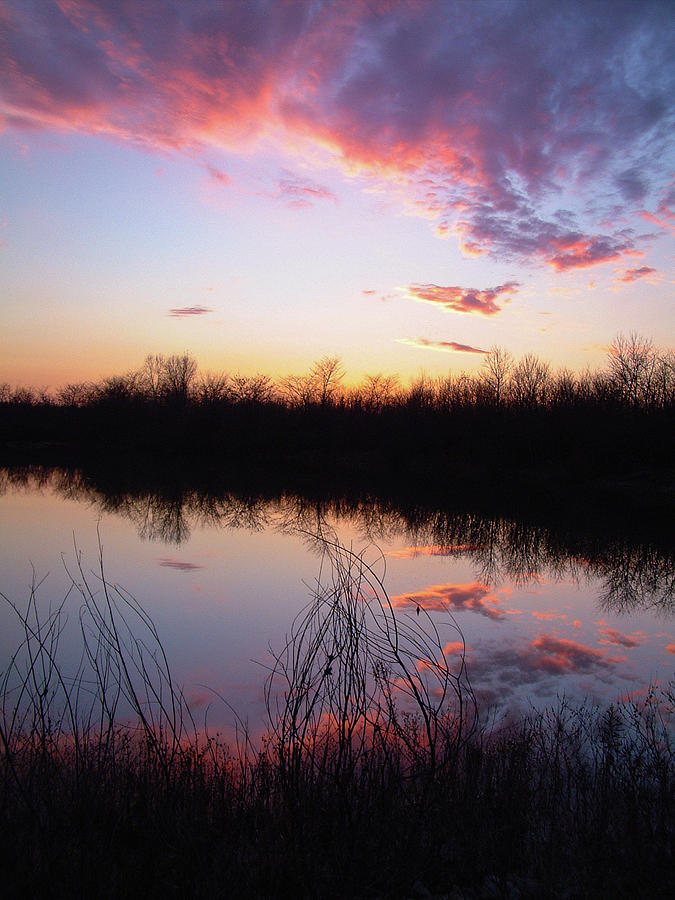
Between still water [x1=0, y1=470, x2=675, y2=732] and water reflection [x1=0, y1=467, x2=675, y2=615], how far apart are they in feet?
0.27

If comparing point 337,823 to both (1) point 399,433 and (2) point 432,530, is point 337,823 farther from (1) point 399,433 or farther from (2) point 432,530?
(1) point 399,433

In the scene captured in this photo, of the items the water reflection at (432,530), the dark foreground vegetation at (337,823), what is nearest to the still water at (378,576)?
the water reflection at (432,530)

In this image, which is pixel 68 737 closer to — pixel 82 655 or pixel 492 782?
pixel 82 655

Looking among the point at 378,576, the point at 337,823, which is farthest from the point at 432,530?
the point at 337,823

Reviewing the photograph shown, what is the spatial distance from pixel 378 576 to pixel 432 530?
22.6 ft

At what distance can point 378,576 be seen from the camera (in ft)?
50.5

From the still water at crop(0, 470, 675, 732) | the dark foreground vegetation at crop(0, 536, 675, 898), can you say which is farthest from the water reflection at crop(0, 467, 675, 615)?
the dark foreground vegetation at crop(0, 536, 675, 898)

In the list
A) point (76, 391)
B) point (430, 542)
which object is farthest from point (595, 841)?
point (76, 391)

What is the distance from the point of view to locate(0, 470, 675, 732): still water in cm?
820

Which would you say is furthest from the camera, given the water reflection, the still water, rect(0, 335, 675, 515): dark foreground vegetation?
rect(0, 335, 675, 515): dark foreground vegetation

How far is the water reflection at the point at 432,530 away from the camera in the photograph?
1507 centimetres

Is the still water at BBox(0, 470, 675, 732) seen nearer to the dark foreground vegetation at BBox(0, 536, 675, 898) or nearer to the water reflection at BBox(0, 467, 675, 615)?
the water reflection at BBox(0, 467, 675, 615)

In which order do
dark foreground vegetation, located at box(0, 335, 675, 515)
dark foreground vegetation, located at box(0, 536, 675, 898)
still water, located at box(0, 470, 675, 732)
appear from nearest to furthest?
dark foreground vegetation, located at box(0, 536, 675, 898)
still water, located at box(0, 470, 675, 732)
dark foreground vegetation, located at box(0, 335, 675, 515)

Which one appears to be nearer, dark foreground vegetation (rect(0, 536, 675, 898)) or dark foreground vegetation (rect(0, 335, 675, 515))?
dark foreground vegetation (rect(0, 536, 675, 898))
